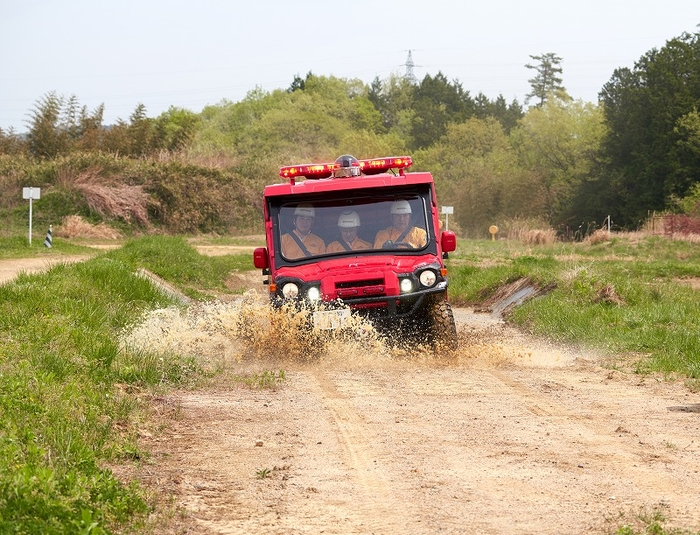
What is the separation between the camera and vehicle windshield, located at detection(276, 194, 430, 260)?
13.5 meters

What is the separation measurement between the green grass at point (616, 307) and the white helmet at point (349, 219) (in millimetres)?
3723

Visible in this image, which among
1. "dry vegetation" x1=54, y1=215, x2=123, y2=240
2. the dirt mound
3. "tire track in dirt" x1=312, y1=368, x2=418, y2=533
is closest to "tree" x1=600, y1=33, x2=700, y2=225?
"dry vegetation" x1=54, y1=215, x2=123, y2=240

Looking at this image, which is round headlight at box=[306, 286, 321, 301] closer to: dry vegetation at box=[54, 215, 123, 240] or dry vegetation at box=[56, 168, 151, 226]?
dry vegetation at box=[54, 215, 123, 240]

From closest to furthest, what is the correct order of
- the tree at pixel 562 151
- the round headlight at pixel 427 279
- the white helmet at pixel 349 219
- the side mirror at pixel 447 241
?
1. the round headlight at pixel 427 279
2. the side mirror at pixel 447 241
3. the white helmet at pixel 349 219
4. the tree at pixel 562 151

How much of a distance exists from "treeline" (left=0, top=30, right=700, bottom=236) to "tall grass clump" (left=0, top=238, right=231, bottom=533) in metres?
35.6

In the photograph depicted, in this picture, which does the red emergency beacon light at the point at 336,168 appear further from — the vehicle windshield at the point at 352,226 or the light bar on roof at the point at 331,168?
the vehicle windshield at the point at 352,226

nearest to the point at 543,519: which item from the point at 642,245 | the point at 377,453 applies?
the point at 377,453

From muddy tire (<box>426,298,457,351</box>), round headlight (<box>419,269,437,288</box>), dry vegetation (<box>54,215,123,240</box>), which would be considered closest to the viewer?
round headlight (<box>419,269,437,288</box>)

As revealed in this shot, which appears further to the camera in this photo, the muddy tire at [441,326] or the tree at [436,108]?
the tree at [436,108]

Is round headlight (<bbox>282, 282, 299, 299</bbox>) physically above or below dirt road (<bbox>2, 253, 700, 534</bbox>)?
above

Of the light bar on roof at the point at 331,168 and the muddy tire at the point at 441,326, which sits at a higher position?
the light bar on roof at the point at 331,168

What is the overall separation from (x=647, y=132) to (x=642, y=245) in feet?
89.8

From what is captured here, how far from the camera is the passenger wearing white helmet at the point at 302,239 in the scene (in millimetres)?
13508

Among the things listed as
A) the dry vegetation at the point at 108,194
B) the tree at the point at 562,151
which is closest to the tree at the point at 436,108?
the tree at the point at 562,151
